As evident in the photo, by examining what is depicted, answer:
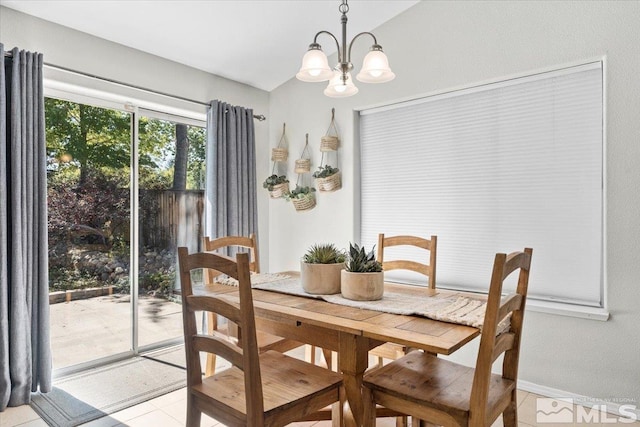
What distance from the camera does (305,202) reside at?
3.67m

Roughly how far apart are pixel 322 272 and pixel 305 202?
1818mm

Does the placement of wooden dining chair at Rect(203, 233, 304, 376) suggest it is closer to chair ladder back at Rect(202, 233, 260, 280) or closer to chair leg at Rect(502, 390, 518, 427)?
chair ladder back at Rect(202, 233, 260, 280)

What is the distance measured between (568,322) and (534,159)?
1046 mm

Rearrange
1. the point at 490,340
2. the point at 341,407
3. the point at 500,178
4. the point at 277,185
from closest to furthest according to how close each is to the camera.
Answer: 1. the point at 490,340
2. the point at 341,407
3. the point at 500,178
4. the point at 277,185

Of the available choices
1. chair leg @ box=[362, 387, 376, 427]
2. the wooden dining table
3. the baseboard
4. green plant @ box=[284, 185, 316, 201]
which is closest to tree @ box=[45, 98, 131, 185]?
green plant @ box=[284, 185, 316, 201]

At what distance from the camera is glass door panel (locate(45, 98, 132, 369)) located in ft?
9.29

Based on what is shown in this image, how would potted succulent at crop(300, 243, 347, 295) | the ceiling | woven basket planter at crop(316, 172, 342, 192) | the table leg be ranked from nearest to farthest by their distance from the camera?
1. the table leg
2. potted succulent at crop(300, 243, 347, 295)
3. the ceiling
4. woven basket planter at crop(316, 172, 342, 192)

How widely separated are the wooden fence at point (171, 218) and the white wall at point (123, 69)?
0.65m

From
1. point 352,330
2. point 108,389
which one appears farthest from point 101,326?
point 352,330

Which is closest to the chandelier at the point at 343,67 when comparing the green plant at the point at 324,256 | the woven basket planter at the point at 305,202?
the green plant at the point at 324,256

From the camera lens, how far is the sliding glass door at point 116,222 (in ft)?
9.39

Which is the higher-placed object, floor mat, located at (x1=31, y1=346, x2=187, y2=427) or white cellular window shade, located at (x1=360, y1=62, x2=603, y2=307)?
white cellular window shade, located at (x1=360, y1=62, x2=603, y2=307)

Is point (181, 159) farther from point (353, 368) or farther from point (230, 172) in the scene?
point (353, 368)

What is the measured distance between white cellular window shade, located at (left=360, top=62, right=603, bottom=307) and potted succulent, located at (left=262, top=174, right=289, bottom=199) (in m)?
0.76
